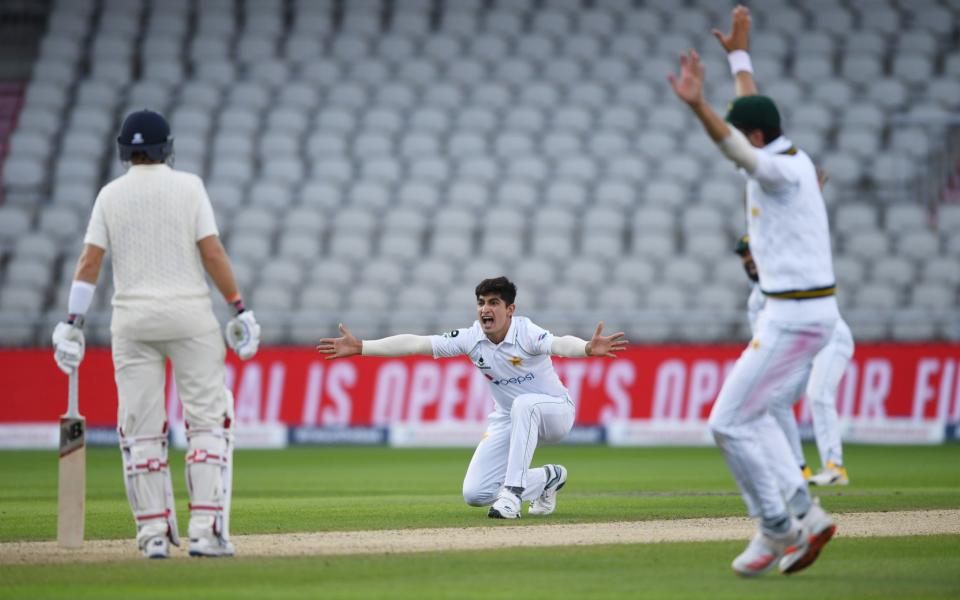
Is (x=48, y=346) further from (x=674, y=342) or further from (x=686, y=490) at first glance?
(x=686, y=490)

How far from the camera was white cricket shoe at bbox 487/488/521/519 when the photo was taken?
938 centimetres

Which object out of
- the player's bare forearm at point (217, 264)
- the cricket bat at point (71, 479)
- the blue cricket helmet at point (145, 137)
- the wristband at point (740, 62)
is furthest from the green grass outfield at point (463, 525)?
the wristband at point (740, 62)

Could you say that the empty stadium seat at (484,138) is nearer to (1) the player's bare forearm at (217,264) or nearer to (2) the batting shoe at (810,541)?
(1) the player's bare forearm at (217,264)

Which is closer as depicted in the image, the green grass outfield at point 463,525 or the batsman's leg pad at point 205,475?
the green grass outfield at point 463,525

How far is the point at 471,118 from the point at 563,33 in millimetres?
3192

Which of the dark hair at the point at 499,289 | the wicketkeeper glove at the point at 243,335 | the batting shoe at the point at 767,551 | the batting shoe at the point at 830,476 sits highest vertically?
the dark hair at the point at 499,289

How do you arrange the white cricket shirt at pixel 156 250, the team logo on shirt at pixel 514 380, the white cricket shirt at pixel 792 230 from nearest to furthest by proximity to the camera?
1. the white cricket shirt at pixel 792 230
2. the white cricket shirt at pixel 156 250
3. the team logo on shirt at pixel 514 380

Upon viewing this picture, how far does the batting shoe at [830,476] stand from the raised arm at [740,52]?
18.1 feet

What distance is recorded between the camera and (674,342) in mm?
18938

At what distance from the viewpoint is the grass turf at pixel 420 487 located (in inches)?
372

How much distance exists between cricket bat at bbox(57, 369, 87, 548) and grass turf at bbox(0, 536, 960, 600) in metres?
0.67

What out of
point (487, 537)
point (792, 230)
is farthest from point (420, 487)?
point (792, 230)

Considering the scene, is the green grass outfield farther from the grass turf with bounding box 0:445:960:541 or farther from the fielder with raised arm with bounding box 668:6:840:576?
the fielder with raised arm with bounding box 668:6:840:576

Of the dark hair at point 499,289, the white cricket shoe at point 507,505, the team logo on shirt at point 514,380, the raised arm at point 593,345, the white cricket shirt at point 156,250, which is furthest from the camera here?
the team logo on shirt at point 514,380
